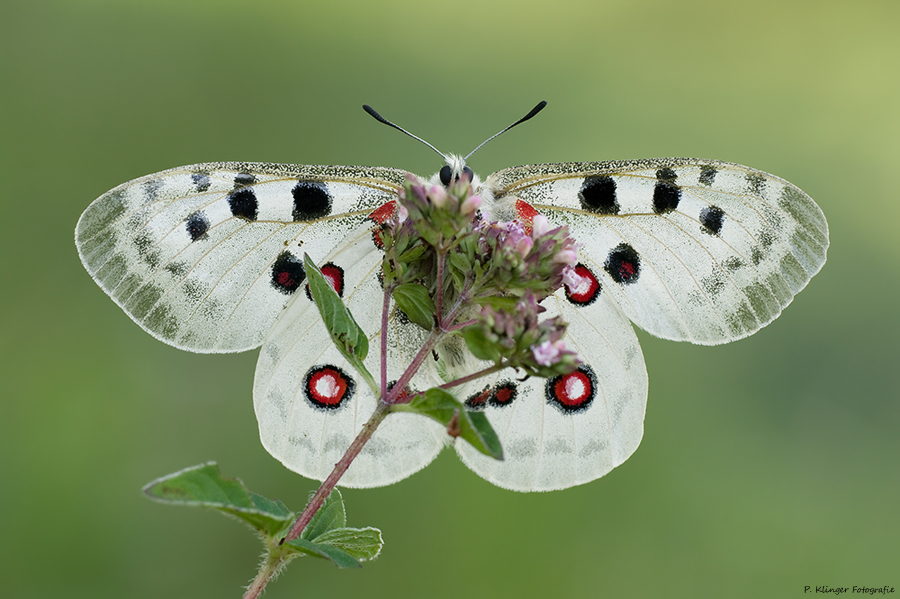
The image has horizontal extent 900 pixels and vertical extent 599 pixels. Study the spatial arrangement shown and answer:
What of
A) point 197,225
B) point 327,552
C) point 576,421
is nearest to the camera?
point 327,552

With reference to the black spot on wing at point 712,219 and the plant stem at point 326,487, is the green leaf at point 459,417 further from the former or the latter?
the black spot on wing at point 712,219

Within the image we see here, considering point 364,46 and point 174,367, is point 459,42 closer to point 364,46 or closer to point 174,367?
point 364,46

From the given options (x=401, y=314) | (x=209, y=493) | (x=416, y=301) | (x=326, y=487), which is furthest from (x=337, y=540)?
(x=401, y=314)

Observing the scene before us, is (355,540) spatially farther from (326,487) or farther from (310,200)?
(310,200)

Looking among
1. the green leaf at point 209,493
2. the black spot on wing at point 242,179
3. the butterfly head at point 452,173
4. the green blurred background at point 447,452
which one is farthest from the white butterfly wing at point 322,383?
the green blurred background at point 447,452

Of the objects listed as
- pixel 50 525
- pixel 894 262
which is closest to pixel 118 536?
pixel 50 525
